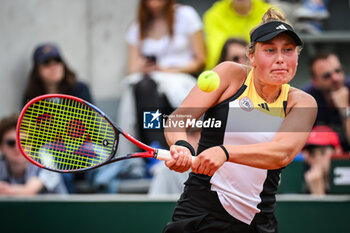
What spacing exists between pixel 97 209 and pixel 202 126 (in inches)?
65.6

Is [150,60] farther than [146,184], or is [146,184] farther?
[150,60]

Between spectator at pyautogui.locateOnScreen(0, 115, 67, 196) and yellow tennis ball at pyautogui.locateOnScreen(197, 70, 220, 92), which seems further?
spectator at pyautogui.locateOnScreen(0, 115, 67, 196)

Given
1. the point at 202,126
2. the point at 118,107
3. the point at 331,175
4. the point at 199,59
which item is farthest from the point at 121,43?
the point at 202,126

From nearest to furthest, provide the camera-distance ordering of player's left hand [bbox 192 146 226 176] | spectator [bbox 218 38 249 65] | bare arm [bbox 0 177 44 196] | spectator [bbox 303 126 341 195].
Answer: player's left hand [bbox 192 146 226 176], spectator [bbox 218 38 249 65], spectator [bbox 303 126 341 195], bare arm [bbox 0 177 44 196]

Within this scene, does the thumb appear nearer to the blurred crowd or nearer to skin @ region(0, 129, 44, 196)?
the blurred crowd

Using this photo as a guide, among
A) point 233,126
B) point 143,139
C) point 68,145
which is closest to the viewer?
point 233,126

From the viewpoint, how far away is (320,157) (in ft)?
12.5

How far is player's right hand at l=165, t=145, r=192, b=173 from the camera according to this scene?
7.02ft

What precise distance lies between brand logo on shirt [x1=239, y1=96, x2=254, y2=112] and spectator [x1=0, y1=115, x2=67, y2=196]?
1.98 meters

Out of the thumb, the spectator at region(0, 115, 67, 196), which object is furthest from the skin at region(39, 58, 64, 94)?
the thumb

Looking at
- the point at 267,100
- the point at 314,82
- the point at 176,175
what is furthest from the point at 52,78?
the point at 267,100

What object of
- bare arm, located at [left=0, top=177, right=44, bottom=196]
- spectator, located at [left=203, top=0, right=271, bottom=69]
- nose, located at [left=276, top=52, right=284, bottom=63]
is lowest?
bare arm, located at [left=0, top=177, right=44, bottom=196]

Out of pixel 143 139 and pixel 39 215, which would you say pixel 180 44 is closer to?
pixel 143 139

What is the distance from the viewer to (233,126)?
2.30 metres
